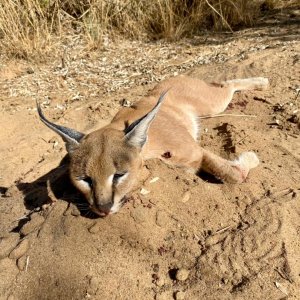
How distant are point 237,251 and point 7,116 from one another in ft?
13.4

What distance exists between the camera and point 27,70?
24.7ft

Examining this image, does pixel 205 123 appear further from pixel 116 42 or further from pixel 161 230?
pixel 116 42

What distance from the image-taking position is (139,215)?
11.2ft

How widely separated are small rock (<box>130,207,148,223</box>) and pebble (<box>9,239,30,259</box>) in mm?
801

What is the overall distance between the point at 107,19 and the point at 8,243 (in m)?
5.26

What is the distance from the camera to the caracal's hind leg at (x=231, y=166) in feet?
13.1

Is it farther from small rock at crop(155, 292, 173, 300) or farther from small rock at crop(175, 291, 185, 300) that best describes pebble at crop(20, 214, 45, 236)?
small rock at crop(175, 291, 185, 300)

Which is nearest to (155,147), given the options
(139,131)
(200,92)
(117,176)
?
(139,131)

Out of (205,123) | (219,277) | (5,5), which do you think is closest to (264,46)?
(205,123)

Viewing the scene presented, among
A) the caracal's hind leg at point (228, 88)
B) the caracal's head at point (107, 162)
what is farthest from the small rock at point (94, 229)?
the caracal's hind leg at point (228, 88)

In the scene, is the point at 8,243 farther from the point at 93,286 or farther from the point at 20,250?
the point at 93,286

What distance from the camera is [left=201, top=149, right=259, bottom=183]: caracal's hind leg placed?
398cm

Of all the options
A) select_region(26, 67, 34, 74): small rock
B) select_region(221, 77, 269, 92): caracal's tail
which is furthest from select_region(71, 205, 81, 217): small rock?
select_region(26, 67, 34, 74): small rock

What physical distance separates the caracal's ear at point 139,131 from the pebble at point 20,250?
105 cm
